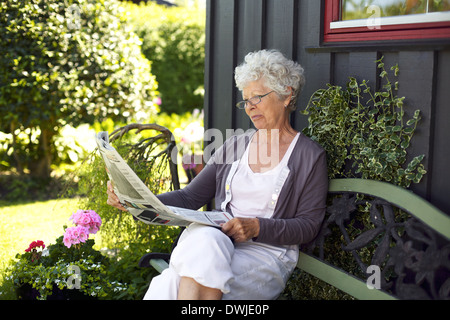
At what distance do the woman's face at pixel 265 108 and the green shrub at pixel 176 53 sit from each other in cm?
814

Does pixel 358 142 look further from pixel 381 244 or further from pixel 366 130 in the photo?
pixel 381 244

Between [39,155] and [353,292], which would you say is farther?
[39,155]

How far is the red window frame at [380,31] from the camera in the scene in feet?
7.54

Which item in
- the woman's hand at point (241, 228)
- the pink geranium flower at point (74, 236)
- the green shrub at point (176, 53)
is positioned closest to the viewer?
the woman's hand at point (241, 228)

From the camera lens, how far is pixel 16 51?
6305mm

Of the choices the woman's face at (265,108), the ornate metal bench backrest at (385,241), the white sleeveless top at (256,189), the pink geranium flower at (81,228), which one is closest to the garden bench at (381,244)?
the ornate metal bench backrest at (385,241)

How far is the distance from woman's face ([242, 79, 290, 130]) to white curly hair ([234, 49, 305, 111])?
0.02 meters

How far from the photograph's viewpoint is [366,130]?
8.44 feet

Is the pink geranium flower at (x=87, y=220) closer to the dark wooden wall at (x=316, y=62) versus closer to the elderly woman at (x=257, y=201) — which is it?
the elderly woman at (x=257, y=201)

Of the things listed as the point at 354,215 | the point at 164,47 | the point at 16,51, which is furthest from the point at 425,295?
the point at 164,47

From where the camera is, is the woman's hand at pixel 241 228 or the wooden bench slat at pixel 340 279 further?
the woman's hand at pixel 241 228

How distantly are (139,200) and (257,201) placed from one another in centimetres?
58

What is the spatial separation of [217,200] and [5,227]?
2061 mm
